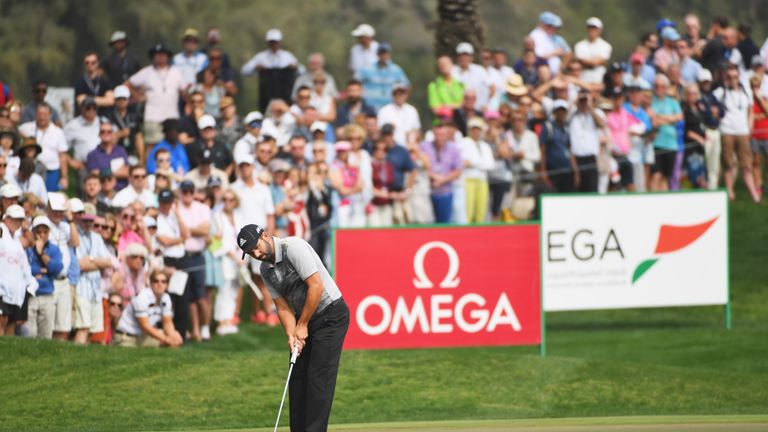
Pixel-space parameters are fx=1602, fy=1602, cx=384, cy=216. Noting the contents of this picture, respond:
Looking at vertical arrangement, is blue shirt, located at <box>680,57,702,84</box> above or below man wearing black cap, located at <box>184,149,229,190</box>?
above

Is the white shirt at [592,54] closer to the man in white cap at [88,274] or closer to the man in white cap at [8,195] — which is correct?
the man in white cap at [88,274]

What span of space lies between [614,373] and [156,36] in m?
24.1

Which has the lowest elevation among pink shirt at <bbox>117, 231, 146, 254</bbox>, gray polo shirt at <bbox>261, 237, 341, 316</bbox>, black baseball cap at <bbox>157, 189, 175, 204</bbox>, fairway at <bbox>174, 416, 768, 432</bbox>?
fairway at <bbox>174, 416, 768, 432</bbox>

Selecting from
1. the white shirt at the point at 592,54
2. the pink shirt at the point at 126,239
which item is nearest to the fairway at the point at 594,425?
the pink shirt at the point at 126,239

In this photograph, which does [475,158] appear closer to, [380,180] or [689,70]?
[380,180]

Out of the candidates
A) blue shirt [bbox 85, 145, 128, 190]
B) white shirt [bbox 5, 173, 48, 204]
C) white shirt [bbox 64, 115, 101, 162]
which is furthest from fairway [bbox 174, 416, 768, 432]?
white shirt [bbox 64, 115, 101, 162]

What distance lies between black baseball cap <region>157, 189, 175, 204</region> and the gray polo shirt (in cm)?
690

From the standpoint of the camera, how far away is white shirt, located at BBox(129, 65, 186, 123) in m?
21.8

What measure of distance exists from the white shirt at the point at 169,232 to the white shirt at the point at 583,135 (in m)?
6.42

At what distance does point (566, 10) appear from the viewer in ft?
149

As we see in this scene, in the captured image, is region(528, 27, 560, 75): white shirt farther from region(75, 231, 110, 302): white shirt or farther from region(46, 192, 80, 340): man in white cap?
region(46, 192, 80, 340): man in white cap

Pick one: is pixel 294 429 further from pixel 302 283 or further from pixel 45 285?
pixel 45 285

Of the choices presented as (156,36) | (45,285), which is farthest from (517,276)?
(156,36)

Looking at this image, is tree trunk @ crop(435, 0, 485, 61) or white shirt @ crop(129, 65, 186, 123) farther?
tree trunk @ crop(435, 0, 485, 61)
